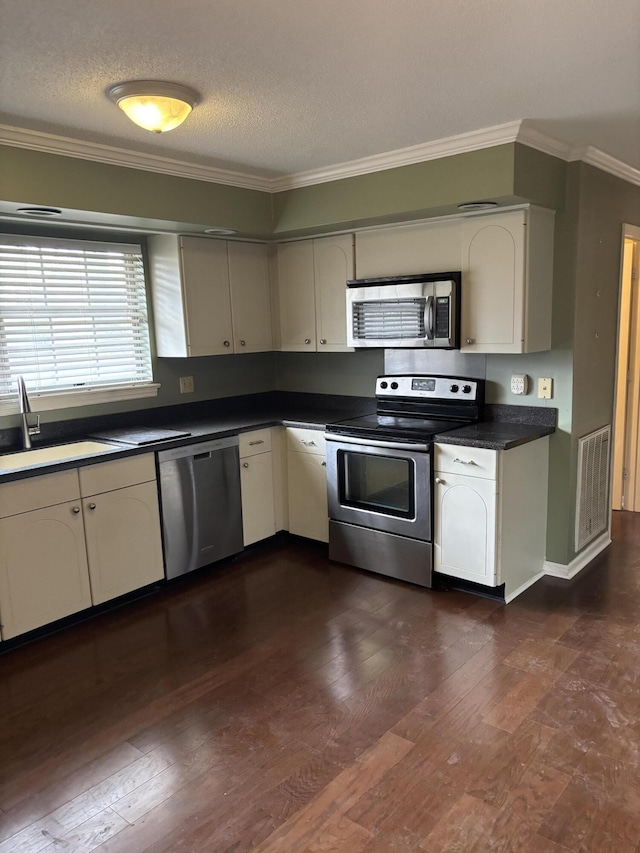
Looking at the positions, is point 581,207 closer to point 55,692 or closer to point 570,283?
point 570,283

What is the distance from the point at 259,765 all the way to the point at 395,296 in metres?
2.50

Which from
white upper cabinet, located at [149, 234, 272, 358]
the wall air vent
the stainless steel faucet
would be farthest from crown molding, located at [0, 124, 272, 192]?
the wall air vent

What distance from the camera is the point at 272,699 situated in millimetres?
2527

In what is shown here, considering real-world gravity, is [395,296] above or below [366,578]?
above

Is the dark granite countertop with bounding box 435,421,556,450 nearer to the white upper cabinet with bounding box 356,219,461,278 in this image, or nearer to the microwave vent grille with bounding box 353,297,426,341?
the microwave vent grille with bounding box 353,297,426,341

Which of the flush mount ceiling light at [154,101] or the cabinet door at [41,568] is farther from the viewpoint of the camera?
the cabinet door at [41,568]

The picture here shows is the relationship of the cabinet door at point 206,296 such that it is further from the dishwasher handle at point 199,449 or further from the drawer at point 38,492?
the drawer at point 38,492

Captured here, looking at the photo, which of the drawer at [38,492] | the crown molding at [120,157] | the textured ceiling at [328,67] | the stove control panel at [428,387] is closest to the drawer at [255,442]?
the stove control panel at [428,387]

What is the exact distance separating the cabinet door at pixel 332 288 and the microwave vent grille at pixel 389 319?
20 cm

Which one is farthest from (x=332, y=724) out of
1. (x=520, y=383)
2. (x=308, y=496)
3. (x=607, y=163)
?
(x=607, y=163)

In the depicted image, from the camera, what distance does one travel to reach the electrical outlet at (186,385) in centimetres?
424

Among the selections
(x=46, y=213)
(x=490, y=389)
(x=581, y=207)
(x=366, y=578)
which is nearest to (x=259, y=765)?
(x=366, y=578)

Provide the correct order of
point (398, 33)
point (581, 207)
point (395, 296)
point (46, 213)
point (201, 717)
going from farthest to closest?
1. point (395, 296)
2. point (581, 207)
3. point (46, 213)
4. point (201, 717)
5. point (398, 33)

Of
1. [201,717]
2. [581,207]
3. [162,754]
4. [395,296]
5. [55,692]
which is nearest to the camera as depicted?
[162,754]
